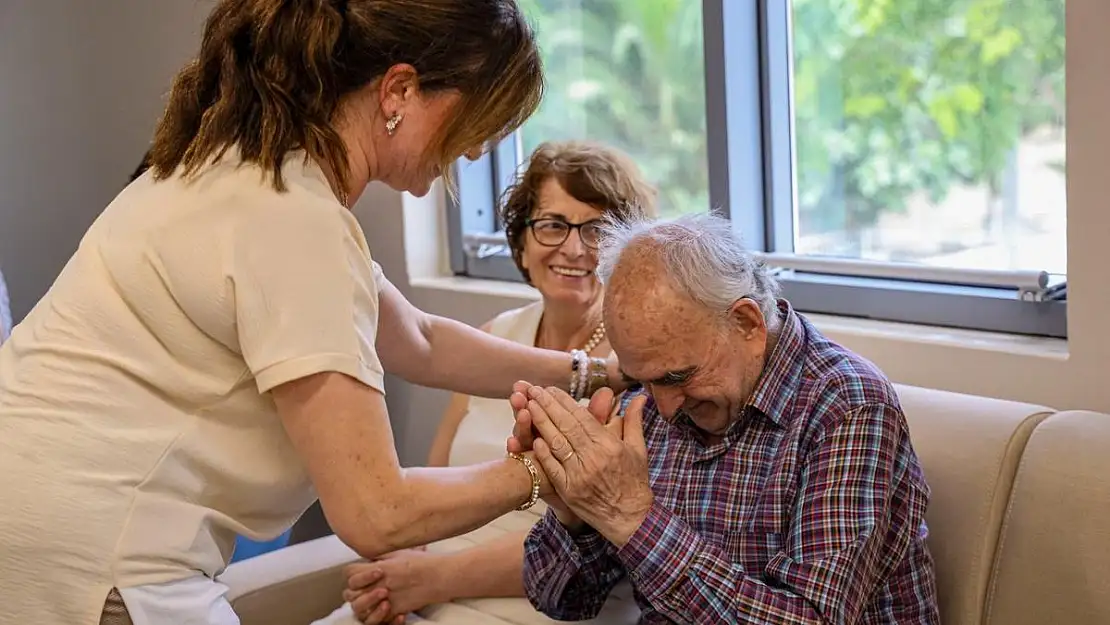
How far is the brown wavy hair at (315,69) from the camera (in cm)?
143

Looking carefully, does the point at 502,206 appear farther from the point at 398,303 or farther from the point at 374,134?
the point at 374,134

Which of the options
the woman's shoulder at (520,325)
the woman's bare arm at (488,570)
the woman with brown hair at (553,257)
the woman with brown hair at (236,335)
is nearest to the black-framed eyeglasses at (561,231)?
the woman with brown hair at (553,257)

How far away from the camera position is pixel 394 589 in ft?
7.24

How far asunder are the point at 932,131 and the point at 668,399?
1.01m

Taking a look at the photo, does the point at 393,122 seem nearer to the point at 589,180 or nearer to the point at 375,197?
the point at 589,180

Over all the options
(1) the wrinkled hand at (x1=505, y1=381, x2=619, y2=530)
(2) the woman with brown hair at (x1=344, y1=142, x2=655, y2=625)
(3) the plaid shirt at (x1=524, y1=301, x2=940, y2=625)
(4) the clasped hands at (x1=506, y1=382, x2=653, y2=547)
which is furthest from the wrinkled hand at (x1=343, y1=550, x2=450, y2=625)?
(4) the clasped hands at (x1=506, y1=382, x2=653, y2=547)

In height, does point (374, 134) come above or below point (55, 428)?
above

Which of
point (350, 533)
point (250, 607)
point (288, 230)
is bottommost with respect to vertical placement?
point (250, 607)

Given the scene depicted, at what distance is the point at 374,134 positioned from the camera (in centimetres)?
150

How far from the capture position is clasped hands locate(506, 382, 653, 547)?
1569 millimetres

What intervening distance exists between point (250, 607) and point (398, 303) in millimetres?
798

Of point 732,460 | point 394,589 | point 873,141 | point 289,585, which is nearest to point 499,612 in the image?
point 394,589

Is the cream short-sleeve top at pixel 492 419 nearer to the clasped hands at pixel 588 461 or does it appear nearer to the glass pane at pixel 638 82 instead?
the glass pane at pixel 638 82

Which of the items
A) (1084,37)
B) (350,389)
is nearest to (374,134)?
(350,389)
